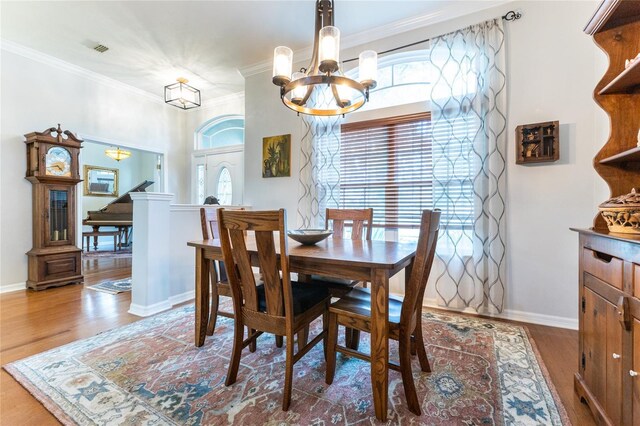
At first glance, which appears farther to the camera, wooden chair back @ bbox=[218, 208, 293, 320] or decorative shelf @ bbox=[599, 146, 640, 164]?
wooden chair back @ bbox=[218, 208, 293, 320]

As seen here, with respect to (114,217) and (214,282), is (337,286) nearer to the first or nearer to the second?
(214,282)

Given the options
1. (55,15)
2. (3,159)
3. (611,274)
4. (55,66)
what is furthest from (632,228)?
(55,66)

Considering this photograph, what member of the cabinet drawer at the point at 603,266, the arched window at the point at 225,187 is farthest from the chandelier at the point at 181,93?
the cabinet drawer at the point at 603,266

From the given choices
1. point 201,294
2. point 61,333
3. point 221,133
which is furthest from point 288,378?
point 221,133

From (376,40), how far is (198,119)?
371cm

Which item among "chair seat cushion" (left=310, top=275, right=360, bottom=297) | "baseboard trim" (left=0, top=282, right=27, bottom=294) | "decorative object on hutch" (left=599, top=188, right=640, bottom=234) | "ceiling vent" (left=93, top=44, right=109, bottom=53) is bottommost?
"baseboard trim" (left=0, top=282, right=27, bottom=294)

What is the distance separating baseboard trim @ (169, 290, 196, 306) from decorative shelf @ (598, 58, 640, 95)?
367cm

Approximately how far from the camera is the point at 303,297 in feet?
5.28

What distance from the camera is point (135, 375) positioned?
1.70 m

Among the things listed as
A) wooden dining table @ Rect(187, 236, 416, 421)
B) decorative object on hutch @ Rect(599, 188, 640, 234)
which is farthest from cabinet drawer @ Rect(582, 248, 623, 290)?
wooden dining table @ Rect(187, 236, 416, 421)

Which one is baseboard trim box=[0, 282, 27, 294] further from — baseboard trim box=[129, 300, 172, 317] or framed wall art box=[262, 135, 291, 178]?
framed wall art box=[262, 135, 291, 178]

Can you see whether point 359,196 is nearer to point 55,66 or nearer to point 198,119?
point 198,119

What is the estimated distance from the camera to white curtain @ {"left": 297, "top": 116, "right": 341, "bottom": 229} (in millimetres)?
3359

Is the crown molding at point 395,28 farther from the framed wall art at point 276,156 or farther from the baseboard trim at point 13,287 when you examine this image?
the baseboard trim at point 13,287
